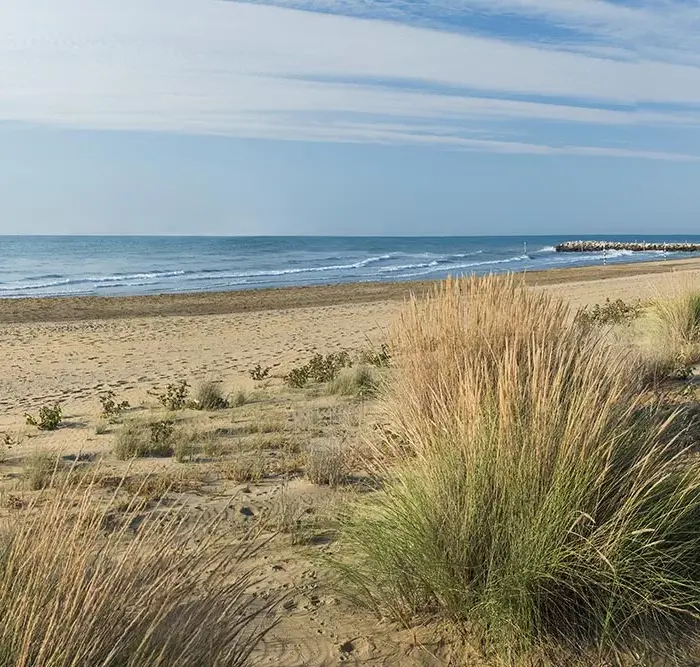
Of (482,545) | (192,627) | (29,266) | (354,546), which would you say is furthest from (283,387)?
(29,266)

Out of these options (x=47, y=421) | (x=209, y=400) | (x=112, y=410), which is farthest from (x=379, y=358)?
(x=47, y=421)

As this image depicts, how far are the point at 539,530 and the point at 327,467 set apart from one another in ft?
8.58

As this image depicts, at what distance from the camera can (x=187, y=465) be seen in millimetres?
6270

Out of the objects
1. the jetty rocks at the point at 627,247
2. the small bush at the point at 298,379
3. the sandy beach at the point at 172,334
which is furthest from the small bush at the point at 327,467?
the jetty rocks at the point at 627,247

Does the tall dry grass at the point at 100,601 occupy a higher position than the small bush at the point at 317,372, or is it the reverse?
the tall dry grass at the point at 100,601

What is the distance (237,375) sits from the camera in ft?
39.9

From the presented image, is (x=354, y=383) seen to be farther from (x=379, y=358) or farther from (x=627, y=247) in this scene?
(x=627, y=247)

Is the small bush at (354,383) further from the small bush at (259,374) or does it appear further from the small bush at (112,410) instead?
the small bush at (112,410)

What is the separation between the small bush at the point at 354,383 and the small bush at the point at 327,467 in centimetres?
307

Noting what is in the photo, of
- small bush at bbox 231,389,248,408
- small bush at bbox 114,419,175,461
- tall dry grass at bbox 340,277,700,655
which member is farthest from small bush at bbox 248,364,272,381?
tall dry grass at bbox 340,277,700,655

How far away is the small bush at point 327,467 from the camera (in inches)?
220

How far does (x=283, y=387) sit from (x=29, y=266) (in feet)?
178

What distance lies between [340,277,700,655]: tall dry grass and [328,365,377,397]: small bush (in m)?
5.14

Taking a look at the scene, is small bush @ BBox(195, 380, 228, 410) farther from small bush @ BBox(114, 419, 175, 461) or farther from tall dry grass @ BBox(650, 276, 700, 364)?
tall dry grass @ BBox(650, 276, 700, 364)
